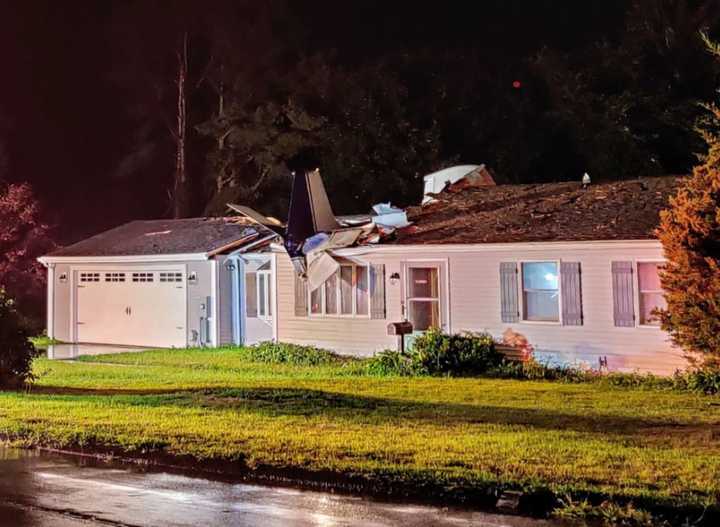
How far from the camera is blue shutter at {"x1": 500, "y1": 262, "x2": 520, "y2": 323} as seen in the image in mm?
18922

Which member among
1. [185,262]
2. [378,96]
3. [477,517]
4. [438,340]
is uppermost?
[378,96]

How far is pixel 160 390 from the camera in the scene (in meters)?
16.1

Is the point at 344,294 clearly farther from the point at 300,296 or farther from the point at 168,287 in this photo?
the point at 168,287

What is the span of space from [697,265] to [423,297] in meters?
7.40

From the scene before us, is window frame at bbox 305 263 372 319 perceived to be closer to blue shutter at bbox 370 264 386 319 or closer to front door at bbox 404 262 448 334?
blue shutter at bbox 370 264 386 319

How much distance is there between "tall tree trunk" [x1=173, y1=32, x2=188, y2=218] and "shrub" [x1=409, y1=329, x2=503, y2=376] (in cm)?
2589

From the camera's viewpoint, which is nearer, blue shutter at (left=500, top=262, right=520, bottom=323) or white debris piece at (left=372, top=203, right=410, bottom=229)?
blue shutter at (left=500, top=262, right=520, bottom=323)

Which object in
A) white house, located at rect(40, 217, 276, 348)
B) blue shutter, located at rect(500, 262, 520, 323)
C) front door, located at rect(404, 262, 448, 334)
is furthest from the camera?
white house, located at rect(40, 217, 276, 348)

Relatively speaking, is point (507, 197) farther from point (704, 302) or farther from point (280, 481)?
point (280, 481)

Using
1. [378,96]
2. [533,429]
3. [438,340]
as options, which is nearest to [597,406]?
[533,429]

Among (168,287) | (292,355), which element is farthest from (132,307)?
(292,355)

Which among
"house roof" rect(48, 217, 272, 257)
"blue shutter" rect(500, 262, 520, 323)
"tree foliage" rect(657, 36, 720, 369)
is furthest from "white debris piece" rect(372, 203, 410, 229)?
"tree foliage" rect(657, 36, 720, 369)

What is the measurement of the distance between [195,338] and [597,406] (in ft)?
48.8

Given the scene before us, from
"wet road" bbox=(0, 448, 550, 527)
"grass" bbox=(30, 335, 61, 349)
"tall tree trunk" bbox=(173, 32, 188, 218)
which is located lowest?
"wet road" bbox=(0, 448, 550, 527)
